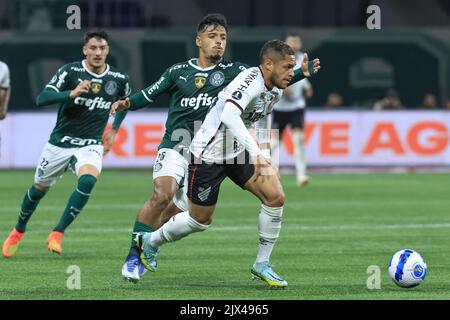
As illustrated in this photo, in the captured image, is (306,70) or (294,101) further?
(294,101)

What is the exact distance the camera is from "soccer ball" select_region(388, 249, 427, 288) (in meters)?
9.48

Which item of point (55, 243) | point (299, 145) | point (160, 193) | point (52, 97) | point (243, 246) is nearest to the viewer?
point (160, 193)

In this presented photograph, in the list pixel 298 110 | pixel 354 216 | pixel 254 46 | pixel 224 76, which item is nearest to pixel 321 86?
pixel 254 46

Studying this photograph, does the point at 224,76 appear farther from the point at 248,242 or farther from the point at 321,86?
the point at 321,86

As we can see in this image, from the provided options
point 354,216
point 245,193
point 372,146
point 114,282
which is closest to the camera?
point 114,282

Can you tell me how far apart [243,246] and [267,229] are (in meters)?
2.99

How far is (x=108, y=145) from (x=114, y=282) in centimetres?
280

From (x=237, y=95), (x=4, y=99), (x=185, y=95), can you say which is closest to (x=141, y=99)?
(x=185, y=95)

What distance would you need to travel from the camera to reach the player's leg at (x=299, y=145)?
21.3 m

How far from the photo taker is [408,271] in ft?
31.1

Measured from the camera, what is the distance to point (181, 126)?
1088 cm

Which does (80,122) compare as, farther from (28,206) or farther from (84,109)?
(28,206)

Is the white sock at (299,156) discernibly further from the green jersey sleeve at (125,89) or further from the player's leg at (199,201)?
the player's leg at (199,201)

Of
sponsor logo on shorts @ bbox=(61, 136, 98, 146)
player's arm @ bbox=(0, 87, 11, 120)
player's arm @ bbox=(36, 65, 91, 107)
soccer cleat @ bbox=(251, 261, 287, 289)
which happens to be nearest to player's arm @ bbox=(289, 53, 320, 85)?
soccer cleat @ bbox=(251, 261, 287, 289)
